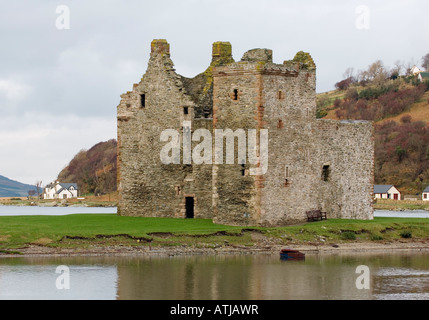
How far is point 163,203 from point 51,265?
14209 mm

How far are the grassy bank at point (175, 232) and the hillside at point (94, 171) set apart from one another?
248 feet

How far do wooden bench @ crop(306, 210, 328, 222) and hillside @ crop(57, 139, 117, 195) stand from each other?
7657cm

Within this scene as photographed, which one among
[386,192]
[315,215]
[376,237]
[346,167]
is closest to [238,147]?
[315,215]

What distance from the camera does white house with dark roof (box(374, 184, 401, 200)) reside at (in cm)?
10694

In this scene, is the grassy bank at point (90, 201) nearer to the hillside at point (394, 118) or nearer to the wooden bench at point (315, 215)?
the hillside at point (394, 118)

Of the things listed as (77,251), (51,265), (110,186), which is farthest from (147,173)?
(110,186)

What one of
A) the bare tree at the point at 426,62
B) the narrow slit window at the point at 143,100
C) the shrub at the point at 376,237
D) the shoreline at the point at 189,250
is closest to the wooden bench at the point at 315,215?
the shoreline at the point at 189,250

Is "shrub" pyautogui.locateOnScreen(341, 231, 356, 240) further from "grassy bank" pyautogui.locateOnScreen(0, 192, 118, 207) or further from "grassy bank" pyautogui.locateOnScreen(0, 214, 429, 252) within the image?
"grassy bank" pyautogui.locateOnScreen(0, 192, 118, 207)

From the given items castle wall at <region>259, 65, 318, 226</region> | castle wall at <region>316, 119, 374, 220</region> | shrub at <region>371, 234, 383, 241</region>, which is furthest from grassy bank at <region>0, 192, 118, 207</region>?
shrub at <region>371, 234, 383, 241</region>

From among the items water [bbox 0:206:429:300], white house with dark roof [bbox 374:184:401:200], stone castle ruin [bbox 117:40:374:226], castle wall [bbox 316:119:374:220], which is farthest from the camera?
white house with dark roof [bbox 374:184:401:200]

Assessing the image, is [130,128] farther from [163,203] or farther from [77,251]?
[77,251]

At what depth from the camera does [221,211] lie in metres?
45.8

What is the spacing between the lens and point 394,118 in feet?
440

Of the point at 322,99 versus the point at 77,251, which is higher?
the point at 322,99
